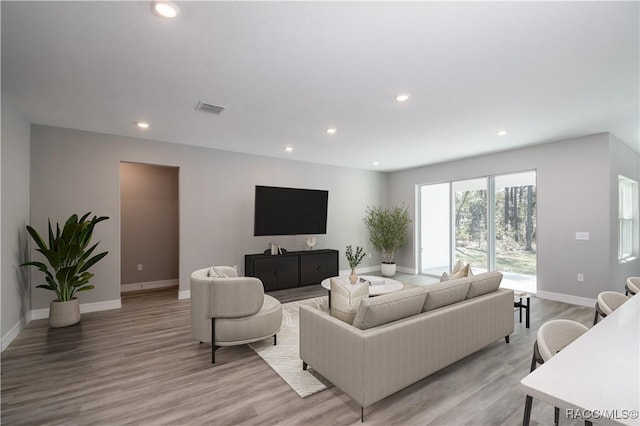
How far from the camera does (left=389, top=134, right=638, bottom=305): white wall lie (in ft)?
15.2

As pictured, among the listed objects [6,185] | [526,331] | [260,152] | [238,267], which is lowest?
[526,331]

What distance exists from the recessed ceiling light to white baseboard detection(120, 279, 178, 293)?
5.52 m

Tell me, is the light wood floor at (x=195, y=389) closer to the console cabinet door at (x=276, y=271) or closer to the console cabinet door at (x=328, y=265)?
the console cabinet door at (x=276, y=271)

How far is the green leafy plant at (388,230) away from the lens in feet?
24.3

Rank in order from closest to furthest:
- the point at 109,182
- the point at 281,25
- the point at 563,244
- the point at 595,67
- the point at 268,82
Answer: the point at 281,25, the point at 595,67, the point at 268,82, the point at 109,182, the point at 563,244

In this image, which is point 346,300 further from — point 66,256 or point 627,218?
point 627,218

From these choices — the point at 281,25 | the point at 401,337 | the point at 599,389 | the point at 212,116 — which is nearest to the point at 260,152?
the point at 212,116

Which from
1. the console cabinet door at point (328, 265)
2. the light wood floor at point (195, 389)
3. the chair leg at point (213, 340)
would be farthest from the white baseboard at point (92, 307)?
the console cabinet door at point (328, 265)

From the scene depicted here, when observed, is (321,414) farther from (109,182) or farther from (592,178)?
(592,178)

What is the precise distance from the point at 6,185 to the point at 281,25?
3.58m

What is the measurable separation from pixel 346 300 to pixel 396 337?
455 millimetres

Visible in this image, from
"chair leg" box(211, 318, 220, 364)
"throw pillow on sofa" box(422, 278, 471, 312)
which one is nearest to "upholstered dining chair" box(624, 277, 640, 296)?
"throw pillow on sofa" box(422, 278, 471, 312)

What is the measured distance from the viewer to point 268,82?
9.59ft

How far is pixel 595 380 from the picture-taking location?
110 centimetres
